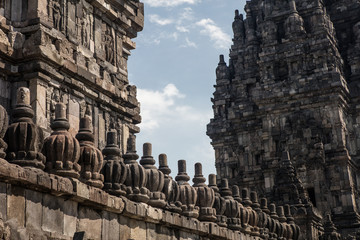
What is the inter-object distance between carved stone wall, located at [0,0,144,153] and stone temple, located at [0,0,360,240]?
28mm

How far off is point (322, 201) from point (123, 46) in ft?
65.7

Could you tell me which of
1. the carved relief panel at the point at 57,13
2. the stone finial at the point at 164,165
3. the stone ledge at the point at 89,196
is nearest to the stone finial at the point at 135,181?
the stone ledge at the point at 89,196

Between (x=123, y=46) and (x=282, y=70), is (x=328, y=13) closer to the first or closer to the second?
(x=282, y=70)

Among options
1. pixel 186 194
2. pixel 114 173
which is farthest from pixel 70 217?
pixel 186 194

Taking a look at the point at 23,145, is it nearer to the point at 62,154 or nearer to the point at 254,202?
the point at 62,154

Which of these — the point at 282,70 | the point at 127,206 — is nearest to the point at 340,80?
the point at 282,70

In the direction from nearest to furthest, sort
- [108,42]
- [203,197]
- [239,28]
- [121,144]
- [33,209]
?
[33,209]
[203,197]
[121,144]
[108,42]
[239,28]

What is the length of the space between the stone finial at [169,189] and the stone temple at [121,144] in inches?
1.1

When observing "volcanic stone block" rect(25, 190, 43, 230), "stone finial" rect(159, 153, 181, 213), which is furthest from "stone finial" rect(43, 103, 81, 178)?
"stone finial" rect(159, 153, 181, 213)

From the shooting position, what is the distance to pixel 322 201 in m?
33.7

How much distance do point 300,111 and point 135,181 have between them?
2635cm

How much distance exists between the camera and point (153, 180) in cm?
1131

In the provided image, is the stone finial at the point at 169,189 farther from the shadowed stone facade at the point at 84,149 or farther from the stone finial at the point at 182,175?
the stone finial at the point at 182,175

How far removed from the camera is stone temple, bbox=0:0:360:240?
8484 mm
